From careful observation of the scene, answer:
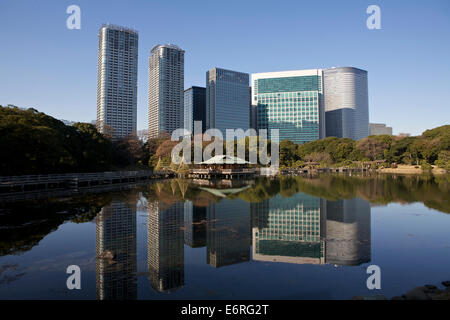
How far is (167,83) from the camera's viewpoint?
379ft

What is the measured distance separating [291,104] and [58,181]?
96332mm

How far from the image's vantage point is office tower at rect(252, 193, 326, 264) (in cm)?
861

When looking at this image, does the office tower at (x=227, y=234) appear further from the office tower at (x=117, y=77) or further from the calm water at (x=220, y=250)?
the office tower at (x=117, y=77)

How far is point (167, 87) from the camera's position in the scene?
115625mm

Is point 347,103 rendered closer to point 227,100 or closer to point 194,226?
point 227,100

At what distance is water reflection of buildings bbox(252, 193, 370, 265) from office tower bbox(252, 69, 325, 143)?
93.6 meters

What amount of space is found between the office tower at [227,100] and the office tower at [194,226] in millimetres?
91957

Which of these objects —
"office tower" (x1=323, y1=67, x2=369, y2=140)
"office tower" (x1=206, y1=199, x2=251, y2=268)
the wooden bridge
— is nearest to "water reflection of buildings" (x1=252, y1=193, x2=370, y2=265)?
"office tower" (x1=206, y1=199, x2=251, y2=268)

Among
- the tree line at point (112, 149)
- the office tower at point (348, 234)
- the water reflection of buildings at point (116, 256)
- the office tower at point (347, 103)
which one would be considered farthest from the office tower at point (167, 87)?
the office tower at point (348, 234)

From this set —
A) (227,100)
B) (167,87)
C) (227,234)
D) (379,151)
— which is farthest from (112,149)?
(167,87)

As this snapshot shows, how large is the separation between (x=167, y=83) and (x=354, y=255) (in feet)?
379

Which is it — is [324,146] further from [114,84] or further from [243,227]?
[114,84]

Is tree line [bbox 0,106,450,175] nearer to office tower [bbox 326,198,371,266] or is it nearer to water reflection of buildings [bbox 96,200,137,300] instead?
water reflection of buildings [bbox 96,200,137,300]
